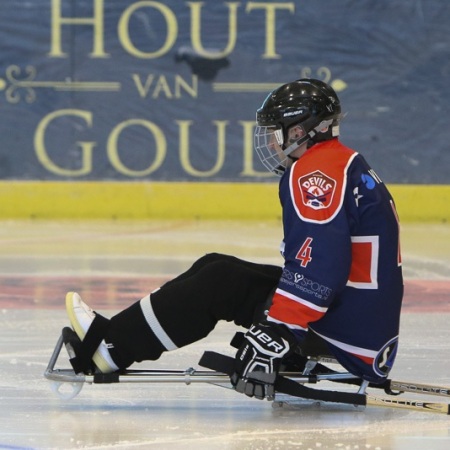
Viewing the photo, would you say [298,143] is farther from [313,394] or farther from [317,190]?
[313,394]

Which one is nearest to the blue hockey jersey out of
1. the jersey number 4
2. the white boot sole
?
the jersey number 4

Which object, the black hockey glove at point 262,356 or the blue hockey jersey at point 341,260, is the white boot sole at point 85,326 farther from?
the blue hockey jersey at point 341,260

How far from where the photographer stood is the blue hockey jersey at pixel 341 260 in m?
2.90

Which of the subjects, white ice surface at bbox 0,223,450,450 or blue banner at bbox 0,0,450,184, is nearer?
white ice surface at bbox 0,223,450,450

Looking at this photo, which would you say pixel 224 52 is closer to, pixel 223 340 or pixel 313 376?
pixel 223 340

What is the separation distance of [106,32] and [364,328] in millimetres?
6641

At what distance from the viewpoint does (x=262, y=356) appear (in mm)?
2941

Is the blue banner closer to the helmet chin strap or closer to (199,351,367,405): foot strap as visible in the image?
the helmet chin strap

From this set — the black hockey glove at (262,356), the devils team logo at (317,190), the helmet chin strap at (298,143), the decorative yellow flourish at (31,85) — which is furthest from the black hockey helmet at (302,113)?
the decorative yellow flourish at (31,85)

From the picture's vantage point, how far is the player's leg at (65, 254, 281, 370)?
9.93 feet

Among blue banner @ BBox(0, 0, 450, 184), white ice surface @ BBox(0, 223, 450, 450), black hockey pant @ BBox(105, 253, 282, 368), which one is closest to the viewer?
white ice surface @ BBox(0, 223, 450, 450)

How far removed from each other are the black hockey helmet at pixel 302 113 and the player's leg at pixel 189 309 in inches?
13.9

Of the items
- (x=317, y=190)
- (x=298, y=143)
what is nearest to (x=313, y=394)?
(x=317, y=190)

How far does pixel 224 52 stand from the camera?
30.6 feet
